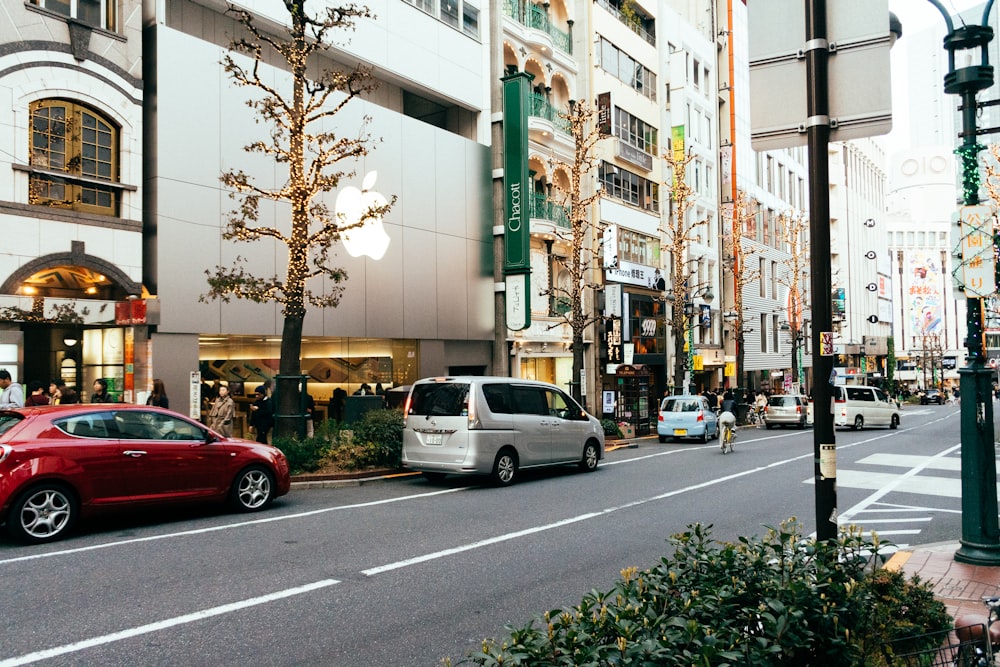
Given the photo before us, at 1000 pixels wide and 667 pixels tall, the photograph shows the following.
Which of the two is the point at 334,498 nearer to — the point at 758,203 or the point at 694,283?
the point at 694,283

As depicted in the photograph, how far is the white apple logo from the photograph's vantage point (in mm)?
21938

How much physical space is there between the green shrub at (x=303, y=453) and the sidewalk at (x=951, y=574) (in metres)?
9.69

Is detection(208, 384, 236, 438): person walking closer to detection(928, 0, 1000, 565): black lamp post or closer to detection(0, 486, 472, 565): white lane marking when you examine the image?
detection(0, 486, 472, 565): white lane marking

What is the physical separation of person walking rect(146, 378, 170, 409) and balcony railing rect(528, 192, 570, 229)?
16476mm

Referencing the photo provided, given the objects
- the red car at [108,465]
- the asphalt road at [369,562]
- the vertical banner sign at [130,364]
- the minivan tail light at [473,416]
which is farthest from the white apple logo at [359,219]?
the red car at [108,465]

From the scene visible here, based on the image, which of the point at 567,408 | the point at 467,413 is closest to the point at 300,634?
the point at 467,413

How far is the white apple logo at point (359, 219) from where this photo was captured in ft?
72.0

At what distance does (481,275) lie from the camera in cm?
2748

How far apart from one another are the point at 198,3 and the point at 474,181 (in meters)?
10.8

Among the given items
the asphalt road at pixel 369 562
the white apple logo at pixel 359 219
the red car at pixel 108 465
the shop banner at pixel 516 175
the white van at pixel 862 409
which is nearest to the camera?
the asphalt road at pixel 369 562

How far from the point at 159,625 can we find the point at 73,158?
13.3m

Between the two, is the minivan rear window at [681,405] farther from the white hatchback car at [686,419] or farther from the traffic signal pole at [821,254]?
the traffic signal pole at [821,254]

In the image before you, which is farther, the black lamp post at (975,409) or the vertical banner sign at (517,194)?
the vertical banner sign at (517,194)

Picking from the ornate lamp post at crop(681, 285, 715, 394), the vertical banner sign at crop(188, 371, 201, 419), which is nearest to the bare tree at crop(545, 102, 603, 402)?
the ornate lamp post at crop(681, 285, 715, 394)
